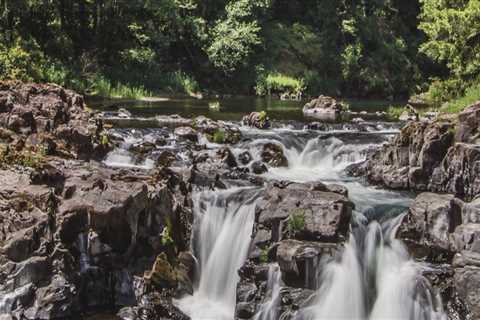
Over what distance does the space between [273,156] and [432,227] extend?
7.87 meters

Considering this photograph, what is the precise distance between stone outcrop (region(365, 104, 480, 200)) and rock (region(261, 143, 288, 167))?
2.99m

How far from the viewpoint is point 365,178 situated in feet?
55.3

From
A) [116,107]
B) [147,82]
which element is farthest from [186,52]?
[116,107]

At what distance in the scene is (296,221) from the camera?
1095 centimetres

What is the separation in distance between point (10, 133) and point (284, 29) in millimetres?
37916

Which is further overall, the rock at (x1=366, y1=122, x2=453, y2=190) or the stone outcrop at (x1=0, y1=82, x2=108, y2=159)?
the stone outcrop at (x1=0, y1=82, x2=108, y2=159)

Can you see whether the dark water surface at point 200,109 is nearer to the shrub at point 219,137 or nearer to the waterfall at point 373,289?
the shrub at point 219,137

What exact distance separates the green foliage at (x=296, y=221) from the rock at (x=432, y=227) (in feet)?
6.78

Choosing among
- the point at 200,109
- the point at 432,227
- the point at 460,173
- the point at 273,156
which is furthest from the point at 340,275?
the point at 200,109

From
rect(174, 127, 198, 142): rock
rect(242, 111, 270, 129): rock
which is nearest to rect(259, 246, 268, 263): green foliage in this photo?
rect(174, 127, 198, 142): rock

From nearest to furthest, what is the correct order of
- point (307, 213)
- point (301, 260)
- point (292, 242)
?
point (301, 260), point (292, 242), point (307, 213)

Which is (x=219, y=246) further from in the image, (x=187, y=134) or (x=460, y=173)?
(x=187, y=134)

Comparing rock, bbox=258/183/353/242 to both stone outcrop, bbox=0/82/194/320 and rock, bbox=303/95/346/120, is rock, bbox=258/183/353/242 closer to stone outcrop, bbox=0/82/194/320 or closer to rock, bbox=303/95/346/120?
stone outcrop, bbox=0/82/194/320

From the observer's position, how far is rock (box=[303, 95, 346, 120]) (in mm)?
29058
